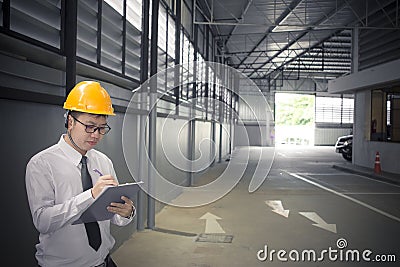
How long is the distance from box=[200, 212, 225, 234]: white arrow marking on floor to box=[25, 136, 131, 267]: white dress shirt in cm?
460

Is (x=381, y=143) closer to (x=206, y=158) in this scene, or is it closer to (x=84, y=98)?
(x=206, y=158)

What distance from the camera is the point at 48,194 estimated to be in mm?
2031

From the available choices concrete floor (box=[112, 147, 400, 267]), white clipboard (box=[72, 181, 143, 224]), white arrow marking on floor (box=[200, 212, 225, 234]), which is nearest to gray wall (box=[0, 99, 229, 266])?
white clipboard (box=[72, 181, 143, 224])

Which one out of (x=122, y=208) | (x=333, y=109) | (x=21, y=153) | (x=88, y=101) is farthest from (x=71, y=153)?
(x=333, y=109)

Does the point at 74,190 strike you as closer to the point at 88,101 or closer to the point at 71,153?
the point at 71,153

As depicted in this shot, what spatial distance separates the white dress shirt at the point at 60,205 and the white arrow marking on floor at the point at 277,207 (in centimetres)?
631

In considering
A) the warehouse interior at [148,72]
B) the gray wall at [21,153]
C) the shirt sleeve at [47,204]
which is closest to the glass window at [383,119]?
the warehouse interior at [148,72]

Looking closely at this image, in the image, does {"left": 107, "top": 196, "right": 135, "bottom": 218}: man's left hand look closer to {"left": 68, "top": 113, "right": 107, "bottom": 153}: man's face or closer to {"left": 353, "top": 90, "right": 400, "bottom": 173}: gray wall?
{"left": 68, "top": 113, "right": 107, "bottom": 153}: man's face

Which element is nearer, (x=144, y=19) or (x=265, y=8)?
(x=144, y=19)

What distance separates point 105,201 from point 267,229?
5327 mm

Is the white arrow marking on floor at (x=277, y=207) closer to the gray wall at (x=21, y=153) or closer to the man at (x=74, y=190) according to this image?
the gray wall at (x=21, y=153)

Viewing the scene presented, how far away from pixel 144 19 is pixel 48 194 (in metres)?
5.36

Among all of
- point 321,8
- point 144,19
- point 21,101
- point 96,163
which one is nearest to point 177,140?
point 144,19

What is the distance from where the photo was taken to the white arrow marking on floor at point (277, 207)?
27.3 feet
